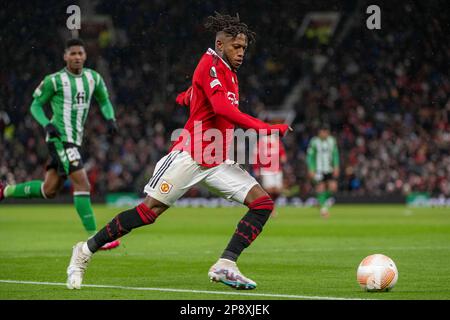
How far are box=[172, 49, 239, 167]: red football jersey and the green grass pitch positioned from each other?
1222 mm

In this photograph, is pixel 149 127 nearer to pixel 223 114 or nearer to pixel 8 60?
pixel 8 60

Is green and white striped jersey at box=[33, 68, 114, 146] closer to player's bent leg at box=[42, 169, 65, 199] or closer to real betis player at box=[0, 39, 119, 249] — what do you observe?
real betis player at box=[0, 39, 119, 249]

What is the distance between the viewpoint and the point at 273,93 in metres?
37.3

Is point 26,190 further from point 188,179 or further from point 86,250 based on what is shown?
point 188,179

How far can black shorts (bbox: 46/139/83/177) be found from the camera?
12.9m

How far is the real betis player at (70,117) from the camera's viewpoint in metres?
13.0

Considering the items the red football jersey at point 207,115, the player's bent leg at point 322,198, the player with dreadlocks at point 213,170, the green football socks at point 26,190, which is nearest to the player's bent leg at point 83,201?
the green football socks at point 26,190

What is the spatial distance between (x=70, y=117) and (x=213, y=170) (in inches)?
181

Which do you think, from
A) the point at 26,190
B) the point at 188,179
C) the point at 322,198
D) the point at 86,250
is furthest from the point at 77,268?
the point at 322,198

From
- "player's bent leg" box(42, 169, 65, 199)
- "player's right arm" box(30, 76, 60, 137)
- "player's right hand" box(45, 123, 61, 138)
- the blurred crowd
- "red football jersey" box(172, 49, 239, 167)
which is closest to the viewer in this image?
"red football jersey" box(172, 49, 239, 167)

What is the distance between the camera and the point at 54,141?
512 inches

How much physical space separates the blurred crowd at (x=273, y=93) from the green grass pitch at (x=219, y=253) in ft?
33.1

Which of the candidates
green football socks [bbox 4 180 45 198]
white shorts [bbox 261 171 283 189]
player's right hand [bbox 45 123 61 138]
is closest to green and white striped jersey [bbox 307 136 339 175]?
white shorts [bbox 261 171 283 189]
